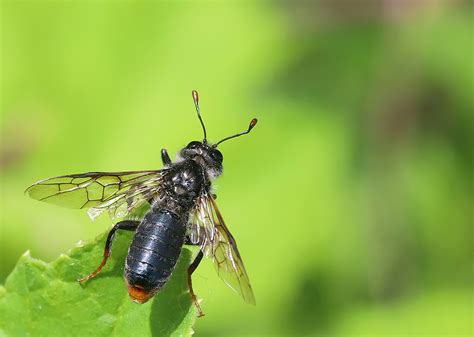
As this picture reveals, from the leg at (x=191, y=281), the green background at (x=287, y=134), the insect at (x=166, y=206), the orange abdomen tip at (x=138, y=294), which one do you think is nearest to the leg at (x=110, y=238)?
the insect at (x=166, y=206)

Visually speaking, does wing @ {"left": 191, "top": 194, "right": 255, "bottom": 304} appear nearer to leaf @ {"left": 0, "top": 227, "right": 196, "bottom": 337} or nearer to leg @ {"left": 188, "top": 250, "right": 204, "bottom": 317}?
leg @ {"left": 188, "top": 250, "right": 204, "bottom": 317}

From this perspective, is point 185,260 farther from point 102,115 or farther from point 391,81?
point 391,81

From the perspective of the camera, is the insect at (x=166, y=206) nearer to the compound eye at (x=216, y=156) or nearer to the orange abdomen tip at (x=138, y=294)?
the compound eye at (x=216, y=156)

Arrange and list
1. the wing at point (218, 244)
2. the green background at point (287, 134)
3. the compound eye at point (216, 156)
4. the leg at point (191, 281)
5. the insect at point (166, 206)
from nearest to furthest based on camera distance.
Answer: the leg at point (191, 281)
the insect at point (166, 206)
the wing at point (218, 244)
the compound eye at point (216, 156)
the green background at point (287, 134)

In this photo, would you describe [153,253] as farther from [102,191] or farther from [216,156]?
[216,156]

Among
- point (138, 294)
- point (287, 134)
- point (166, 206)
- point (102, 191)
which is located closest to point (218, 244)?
point (166, 206)

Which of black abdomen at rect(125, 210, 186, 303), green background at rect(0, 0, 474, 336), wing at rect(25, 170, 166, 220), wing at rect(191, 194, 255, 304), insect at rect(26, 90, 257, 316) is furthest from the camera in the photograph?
green background at rect(0, 0, 474, 336)

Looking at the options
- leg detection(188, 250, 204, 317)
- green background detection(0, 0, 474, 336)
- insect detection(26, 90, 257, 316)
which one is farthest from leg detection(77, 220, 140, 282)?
green background detection(0, 0, 474, 336)
